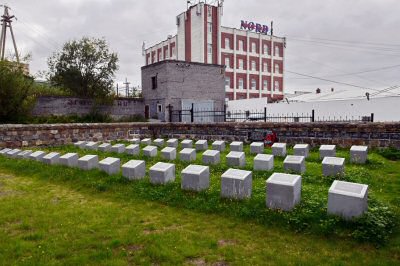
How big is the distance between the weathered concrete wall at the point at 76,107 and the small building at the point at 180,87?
1720 millimetres

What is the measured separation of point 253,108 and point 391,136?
21.7 meters

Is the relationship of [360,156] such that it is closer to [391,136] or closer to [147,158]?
[391,136]

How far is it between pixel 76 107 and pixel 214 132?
11689mm

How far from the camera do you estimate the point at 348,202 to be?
457cm

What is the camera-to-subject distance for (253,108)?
32469 mm

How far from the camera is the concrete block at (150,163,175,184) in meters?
6.89

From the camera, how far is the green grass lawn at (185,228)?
387 cm

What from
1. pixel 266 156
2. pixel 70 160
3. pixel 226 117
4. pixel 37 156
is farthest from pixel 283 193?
pixel 226 117

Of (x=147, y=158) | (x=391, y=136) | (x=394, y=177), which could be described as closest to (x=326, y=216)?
(x=394, y=177)

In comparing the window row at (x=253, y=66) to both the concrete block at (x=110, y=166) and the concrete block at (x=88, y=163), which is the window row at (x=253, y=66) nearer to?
the concrete block at (x=88, y=163)

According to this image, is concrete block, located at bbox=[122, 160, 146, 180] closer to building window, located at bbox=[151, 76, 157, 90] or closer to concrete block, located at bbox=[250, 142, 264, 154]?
concrete block, located at bbox=[250, 142, 264, 154]

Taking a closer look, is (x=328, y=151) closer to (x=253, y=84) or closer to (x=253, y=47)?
(x=253, y=84)

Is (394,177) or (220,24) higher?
(220,24)

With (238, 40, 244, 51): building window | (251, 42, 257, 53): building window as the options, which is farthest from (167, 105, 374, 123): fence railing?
(251, 42, 257, 53): building window
